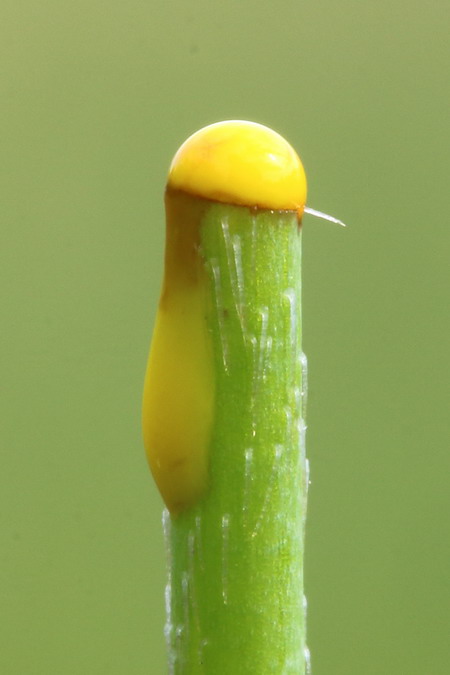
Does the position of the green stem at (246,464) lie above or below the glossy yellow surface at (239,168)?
below

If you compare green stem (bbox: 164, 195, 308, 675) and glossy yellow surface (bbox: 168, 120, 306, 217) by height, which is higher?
glossy yellow surface (bbox: 168, 120, 306, 217)

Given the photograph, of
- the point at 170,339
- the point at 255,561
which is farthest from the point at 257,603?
the point at 170,339

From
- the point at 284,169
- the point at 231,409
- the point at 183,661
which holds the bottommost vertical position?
the point at 183,661

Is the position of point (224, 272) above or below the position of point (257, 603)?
above

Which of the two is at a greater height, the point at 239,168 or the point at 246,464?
the point at 239,168

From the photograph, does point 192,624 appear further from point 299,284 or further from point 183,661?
point 299,284

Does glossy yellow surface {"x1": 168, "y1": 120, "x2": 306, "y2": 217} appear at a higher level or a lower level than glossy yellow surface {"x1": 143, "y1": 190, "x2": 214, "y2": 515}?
higher
